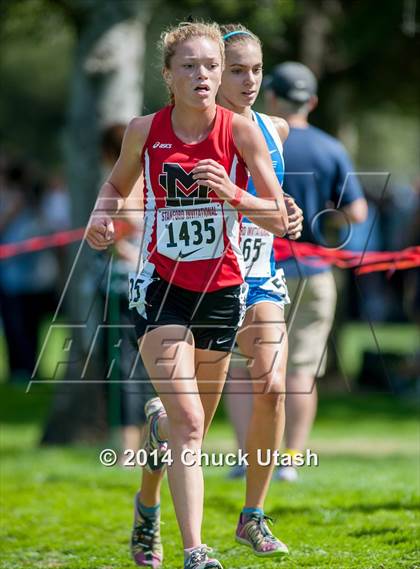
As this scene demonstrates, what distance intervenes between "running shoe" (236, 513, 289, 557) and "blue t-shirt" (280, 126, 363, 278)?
249 cm

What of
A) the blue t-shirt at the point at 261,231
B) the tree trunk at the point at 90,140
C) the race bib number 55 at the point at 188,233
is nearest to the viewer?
the race bib number 55 at the point at 188,233

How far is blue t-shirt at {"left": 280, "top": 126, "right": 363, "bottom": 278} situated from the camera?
24.0ft

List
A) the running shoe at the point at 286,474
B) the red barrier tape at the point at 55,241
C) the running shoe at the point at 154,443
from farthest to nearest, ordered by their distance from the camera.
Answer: the red barrier tape at the point at 55,241
the running shoe at the point at 286,474
the running shoe at the point at 154,443

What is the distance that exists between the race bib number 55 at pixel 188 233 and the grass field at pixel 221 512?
1.40 meters

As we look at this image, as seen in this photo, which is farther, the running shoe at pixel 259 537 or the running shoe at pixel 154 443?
the running shoe at pixel 154 443

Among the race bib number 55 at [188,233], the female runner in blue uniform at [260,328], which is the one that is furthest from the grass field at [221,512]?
the race bib number 55 at [188,233]

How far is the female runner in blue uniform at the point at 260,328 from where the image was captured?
5117mm

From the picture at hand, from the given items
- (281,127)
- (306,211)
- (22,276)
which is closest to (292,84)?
(306,211)

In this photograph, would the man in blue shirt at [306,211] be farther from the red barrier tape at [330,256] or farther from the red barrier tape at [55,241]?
the red barrier tape at [55,241]

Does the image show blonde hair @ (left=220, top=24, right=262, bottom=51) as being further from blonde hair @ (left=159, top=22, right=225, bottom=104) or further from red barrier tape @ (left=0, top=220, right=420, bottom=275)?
red barrier tape @ (left=0, top=220, right=420, bottom=275)

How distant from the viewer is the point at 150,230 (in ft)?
15.9

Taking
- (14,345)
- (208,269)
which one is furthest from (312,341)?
(14,345)

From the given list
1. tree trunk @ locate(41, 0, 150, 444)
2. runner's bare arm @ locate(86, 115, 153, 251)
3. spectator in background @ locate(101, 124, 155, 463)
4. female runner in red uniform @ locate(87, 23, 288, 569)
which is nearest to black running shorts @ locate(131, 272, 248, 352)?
female runner in red uniform @ locate(87, 23, 288, 569)

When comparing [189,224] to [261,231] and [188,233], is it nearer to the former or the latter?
[188,233]
